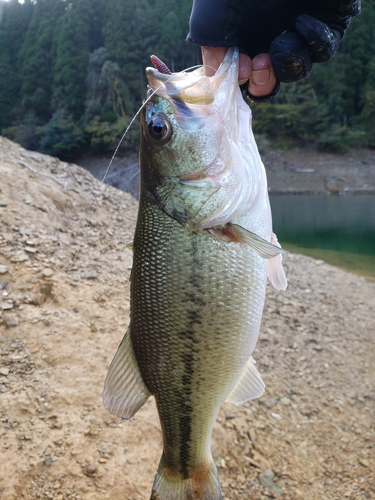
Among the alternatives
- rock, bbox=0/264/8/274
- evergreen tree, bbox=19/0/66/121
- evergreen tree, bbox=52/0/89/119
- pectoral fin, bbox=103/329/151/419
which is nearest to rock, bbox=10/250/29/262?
rock, bbox=0/264/8/274

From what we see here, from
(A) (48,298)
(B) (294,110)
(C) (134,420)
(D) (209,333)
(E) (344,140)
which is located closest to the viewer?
(D) (209,333)

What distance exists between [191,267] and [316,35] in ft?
3.44

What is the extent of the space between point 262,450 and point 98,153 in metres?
37.6

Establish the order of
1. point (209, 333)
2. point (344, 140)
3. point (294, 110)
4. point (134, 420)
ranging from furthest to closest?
point (294, 110)
point (344, 140)
point (134, 420)
point (209, 333)

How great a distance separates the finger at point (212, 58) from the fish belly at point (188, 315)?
633 millimetres

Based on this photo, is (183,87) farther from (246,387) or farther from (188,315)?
(246,387)

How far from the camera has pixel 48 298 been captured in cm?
409

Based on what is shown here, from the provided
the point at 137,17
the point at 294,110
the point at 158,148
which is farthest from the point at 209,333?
the point at 137,17

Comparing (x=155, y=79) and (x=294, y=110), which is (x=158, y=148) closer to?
(x=155, y=79)

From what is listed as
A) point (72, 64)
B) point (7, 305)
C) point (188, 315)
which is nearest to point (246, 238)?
point (188, 315)

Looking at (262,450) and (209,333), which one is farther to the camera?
(262,450)

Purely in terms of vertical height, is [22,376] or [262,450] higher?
[22,376]

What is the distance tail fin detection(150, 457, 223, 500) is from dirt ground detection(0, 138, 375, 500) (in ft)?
3.15

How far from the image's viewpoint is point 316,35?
1702mm
